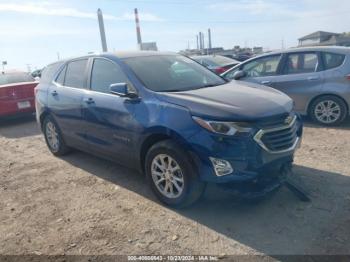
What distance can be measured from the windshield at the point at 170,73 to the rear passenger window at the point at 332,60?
3.16m

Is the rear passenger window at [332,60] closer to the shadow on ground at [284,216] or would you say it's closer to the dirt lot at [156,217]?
the dirt lot at [156,217]

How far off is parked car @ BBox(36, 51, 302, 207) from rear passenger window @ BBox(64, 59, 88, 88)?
0.02 meters

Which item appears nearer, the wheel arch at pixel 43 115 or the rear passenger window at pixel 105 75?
the rear passenger window at pixel 105 75

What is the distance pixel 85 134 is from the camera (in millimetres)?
5199

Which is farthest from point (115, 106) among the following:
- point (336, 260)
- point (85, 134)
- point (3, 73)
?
point (3, 73)

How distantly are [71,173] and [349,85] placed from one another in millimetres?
5275

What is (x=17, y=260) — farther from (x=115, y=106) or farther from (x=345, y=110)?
(x=345, y=110)

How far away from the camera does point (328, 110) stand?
7.09 m

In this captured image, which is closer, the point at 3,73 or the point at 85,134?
the point at 85,134

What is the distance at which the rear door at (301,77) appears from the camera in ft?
23.5

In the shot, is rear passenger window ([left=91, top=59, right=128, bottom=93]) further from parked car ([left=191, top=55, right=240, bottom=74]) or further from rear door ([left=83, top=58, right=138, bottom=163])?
parked car ([left=191, top=55, right=240, bottom=74])

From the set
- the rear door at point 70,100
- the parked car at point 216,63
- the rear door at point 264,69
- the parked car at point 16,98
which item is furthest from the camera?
the parked car at point 216,63

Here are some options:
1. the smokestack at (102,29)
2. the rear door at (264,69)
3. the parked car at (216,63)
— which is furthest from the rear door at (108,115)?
the smokestack at (102,29)

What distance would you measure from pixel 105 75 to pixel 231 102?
76.4 inches
